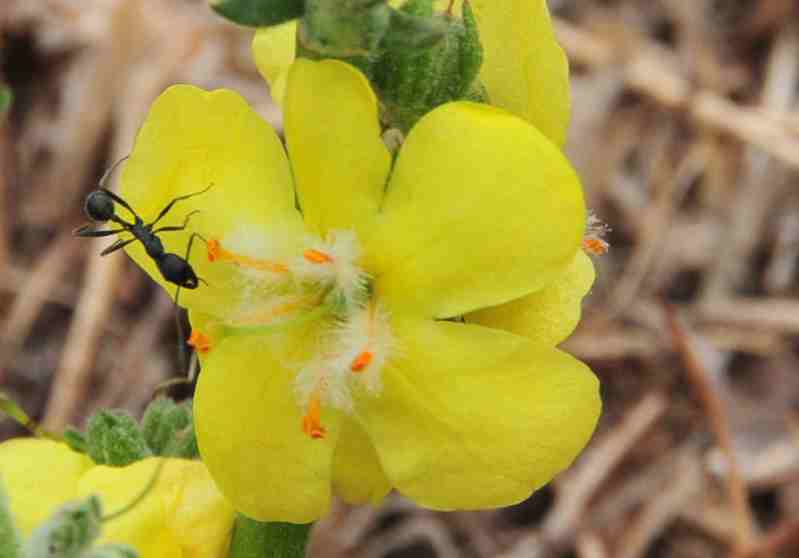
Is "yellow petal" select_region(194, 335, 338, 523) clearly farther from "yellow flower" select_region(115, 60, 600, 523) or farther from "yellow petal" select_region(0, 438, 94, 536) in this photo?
"yellow petal" select_region(0, 438, 94, 536)

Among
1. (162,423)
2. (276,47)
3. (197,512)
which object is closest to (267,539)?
(197,512)

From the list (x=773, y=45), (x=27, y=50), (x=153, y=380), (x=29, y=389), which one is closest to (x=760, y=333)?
(x=773, y=45)

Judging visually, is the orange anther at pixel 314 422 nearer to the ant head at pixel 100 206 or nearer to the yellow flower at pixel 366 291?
the yellow flower at pixel 366 291

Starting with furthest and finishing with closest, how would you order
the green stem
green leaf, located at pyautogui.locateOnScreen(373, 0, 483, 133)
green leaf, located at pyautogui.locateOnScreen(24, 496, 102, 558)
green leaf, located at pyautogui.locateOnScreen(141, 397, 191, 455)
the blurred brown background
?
the blurred brown background
green leaf, located at pyautogui.locateOnScreen(141, 397, 191, 455)
the green stem
green leaf, located at pyautogui.locateOnScreen(373, 0, 483, 133)
green leaf, located at pyautogui.locateOnScreen(24, 496, 102, 558)

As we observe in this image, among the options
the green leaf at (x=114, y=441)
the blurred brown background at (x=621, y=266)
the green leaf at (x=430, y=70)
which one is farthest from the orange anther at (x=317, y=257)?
the blurred brown background at (x=621, y=266)

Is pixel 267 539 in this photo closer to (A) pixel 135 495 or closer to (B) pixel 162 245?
(A) pixel 135 495

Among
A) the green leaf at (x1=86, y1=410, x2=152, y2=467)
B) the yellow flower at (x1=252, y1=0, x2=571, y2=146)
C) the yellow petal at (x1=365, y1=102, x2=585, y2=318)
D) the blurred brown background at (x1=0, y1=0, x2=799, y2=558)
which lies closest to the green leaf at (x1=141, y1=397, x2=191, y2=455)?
the green leaf at (x1=86, y1=410, x2=152, y2=467)

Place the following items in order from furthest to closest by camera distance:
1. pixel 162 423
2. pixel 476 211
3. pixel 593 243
A: pixel 162 423 → pixel 593 243 → pixel 476 211
